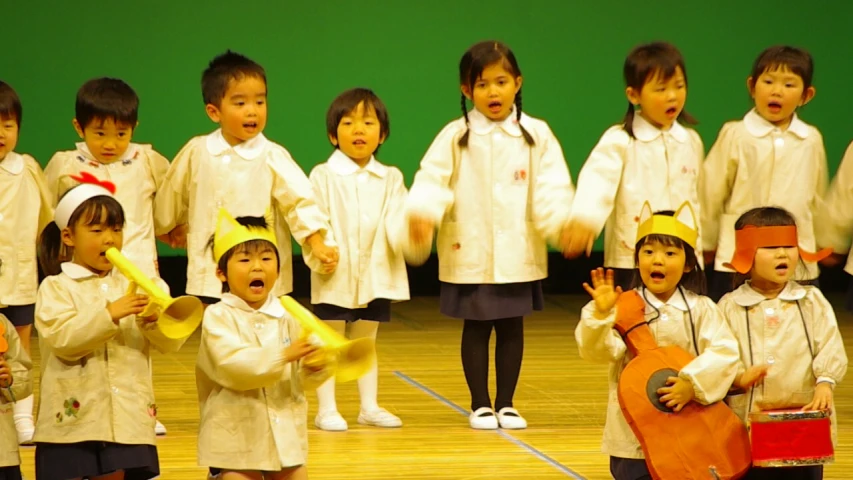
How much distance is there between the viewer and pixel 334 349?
10.7ft

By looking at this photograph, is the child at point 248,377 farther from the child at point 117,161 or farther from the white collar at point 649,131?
the white collar at point 649,131

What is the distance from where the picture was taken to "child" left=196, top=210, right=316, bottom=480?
3342 mm

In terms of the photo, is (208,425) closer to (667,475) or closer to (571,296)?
(667,475)

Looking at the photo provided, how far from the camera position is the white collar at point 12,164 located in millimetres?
4547

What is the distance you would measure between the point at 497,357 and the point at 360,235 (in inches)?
25.7

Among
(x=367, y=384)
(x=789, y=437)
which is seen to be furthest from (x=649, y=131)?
(x=789, y=437)

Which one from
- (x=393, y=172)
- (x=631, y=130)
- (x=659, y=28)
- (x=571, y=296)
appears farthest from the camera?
(x=571, y=296)

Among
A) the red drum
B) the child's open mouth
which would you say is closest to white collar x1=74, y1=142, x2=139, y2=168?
the child's open mouth

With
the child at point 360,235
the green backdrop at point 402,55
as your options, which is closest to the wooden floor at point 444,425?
the child at point 360,235

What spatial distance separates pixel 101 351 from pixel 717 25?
4.98 meters

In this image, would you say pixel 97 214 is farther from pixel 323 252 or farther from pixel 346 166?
pixel 346 166

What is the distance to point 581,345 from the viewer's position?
3.63 metres

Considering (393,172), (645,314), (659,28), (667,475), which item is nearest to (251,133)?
(393,172)

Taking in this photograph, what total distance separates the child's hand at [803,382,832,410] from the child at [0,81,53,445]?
8.13ft
